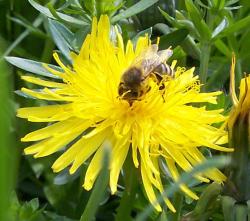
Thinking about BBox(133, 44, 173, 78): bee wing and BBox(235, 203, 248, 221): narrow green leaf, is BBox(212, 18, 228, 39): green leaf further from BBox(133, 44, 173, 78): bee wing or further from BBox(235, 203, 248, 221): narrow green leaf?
BBox(235, 203, 248, 221): narrow green leaf

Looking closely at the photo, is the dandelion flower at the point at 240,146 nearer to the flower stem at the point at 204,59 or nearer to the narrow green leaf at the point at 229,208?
the narrow green leaf at the point at 229,208

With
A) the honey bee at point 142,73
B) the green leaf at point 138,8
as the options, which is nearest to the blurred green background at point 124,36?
the green leaf at point 138,8

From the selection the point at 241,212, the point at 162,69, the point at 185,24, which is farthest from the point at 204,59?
the point at 241,212

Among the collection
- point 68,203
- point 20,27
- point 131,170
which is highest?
point 20,27

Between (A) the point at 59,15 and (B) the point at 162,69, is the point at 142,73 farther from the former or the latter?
(A) the point at 59,15

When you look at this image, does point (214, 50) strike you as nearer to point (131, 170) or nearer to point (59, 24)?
point (59, 24)

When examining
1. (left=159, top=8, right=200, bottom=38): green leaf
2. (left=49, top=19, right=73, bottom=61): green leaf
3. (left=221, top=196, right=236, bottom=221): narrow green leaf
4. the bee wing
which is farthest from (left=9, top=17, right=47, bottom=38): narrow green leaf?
(left=221, top=196, right=236, bottom=221): narrow green leaf

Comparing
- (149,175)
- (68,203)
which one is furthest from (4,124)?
(68,203)
